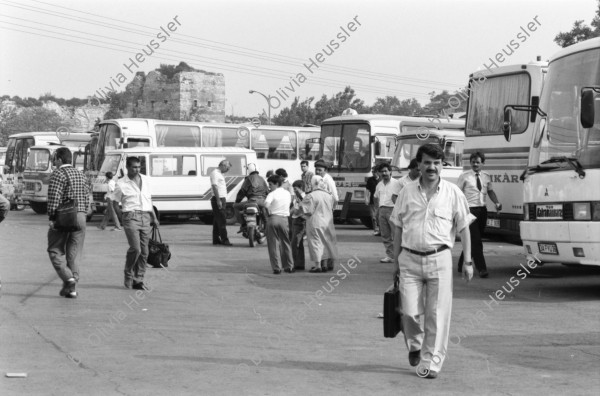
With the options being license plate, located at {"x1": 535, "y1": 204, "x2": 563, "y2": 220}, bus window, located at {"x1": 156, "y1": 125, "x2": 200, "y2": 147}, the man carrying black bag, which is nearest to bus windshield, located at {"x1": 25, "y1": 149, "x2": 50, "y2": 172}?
bus window, located at {"x1": 156, "y1": 125, "x2": 200, "y2": 147}

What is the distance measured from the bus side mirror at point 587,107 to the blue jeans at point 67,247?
6522 mm

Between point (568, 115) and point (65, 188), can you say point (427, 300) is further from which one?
point (65, 188)

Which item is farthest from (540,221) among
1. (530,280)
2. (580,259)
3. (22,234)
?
(22,234)

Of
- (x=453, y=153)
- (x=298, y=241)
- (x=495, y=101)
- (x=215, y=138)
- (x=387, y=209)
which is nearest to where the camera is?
(x=387, y=209)

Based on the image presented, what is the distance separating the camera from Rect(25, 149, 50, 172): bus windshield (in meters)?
39.5

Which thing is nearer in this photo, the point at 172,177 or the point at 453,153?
the point at 453,153

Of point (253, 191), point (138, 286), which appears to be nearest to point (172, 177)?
point (253, 191)

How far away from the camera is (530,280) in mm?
15633

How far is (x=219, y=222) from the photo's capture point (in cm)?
2347

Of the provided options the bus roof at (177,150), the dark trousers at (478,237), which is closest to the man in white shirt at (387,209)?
the dark trousers at (478,237)

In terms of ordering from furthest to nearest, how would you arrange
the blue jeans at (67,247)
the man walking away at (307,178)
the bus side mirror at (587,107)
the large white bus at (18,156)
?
the large white bus at (18,156), the man walking away at (307,178), the blue jeans at (67,247), the bus side mirror at (587,107)

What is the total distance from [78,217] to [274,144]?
2687 cm

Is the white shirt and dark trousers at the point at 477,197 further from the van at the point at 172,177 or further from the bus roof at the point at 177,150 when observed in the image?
the bus roof at the point at 177,150

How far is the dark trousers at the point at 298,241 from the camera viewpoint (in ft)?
57.6
